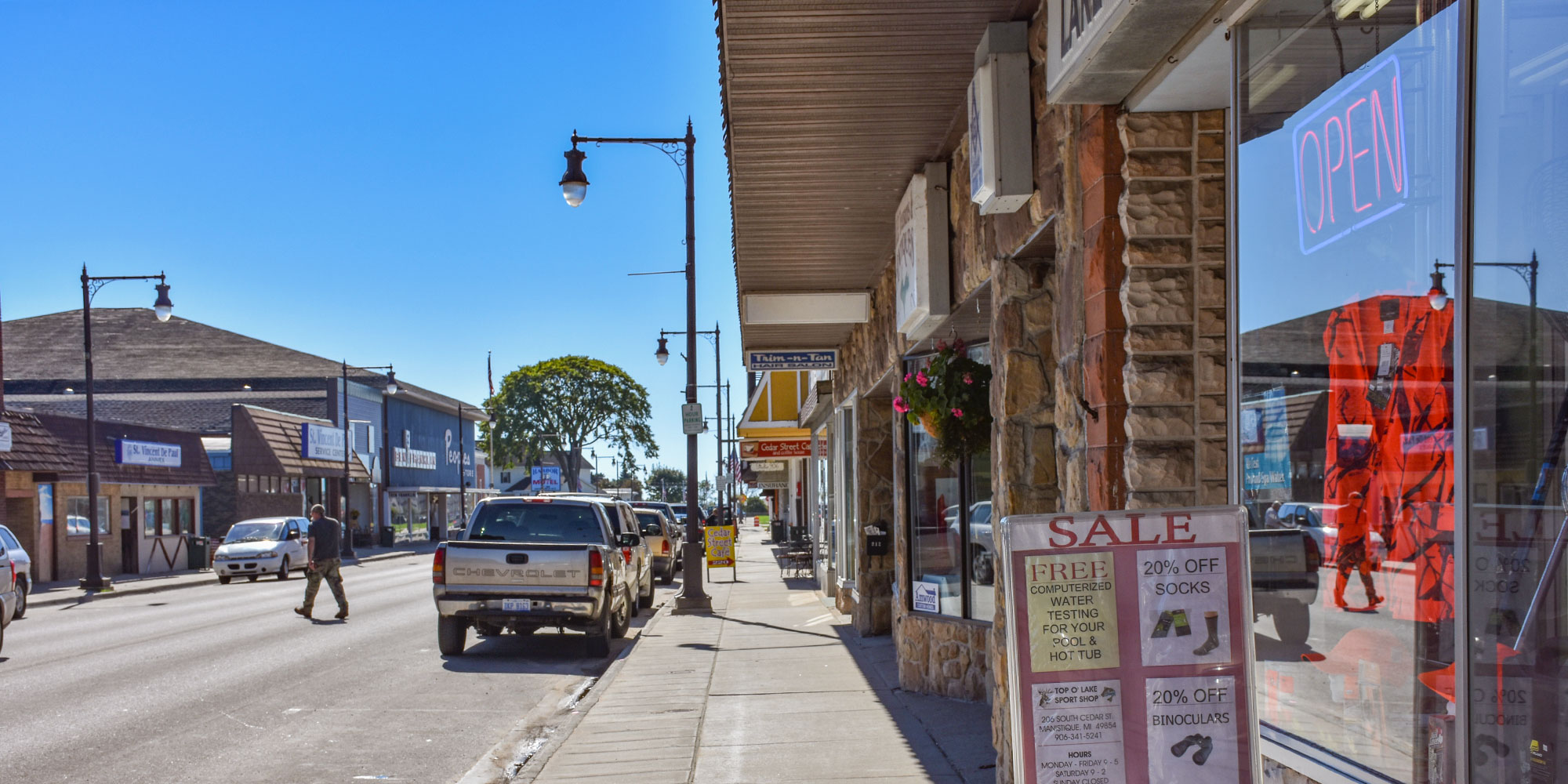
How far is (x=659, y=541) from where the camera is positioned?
26.8 metres

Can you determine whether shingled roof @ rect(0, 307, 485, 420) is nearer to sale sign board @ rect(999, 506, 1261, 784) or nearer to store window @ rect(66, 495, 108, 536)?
store window @ rect(66, 495, 108, 536)

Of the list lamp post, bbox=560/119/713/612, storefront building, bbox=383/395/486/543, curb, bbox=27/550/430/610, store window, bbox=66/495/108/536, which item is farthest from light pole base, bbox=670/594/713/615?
storefront building, bbox=383/395/486/543

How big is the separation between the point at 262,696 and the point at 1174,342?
8.92 metres

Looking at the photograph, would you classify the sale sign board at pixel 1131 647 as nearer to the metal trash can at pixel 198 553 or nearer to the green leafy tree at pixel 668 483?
the metal trash can at pixel 198 553

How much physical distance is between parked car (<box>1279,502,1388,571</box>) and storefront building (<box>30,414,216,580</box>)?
31.1 m

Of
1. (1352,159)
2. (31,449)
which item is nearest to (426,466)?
(31,449)

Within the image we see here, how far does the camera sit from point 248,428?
45.3 m

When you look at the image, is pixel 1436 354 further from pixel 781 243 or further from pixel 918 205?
pixel 781 243

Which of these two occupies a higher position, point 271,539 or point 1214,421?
point 1214,421

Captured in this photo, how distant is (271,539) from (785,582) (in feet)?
44.3

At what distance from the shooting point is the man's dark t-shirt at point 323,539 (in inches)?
711

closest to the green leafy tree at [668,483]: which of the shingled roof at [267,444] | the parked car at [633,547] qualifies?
the shingled roof at [267,444]

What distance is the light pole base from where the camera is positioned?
18.4m

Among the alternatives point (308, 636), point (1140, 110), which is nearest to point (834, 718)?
point (1140, 110)
